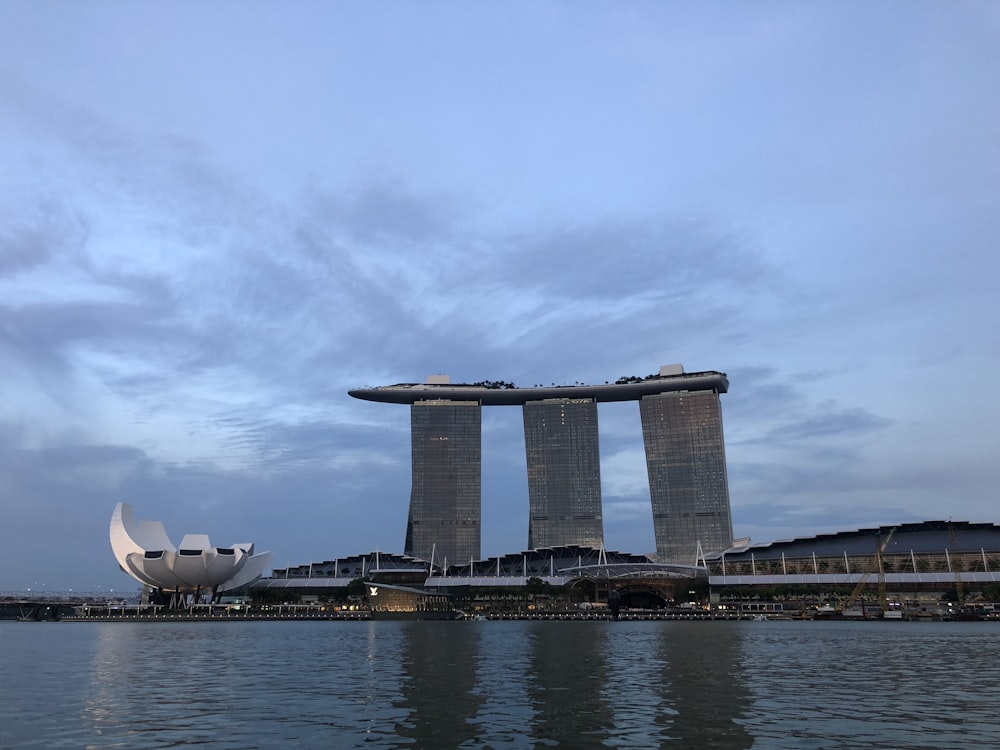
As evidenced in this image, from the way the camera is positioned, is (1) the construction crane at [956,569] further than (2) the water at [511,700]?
Yes

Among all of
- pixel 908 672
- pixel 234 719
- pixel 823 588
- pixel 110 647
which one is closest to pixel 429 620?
pixel 823 588

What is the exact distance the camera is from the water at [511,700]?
2639 centimetres

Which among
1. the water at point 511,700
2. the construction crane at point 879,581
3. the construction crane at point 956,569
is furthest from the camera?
the construction crane at point 879,581

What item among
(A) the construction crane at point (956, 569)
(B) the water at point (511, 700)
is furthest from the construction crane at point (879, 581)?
(B) the water at point (511, 700)

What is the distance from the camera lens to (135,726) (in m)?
29.4

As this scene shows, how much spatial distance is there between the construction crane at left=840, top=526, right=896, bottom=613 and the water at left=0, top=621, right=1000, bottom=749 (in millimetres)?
131429

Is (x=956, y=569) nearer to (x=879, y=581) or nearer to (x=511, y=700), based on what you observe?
(x=879, y=581)

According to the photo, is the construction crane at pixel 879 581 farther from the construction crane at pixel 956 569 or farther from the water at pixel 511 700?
the water at pixel 511 700

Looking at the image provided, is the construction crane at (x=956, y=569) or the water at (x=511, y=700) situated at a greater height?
the construction crane at (x=956, y=569)

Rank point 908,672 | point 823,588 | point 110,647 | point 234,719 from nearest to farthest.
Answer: point 234,719
point 908,672
point 110,647
point 823,588

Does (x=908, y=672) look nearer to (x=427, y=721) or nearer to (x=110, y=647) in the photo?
(x=427, y=721)

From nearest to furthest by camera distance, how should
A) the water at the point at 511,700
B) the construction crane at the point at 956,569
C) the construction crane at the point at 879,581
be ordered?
the water at the point at 511,700, the construction crane at the point at 956,569, the construction crane at the point at 879,581

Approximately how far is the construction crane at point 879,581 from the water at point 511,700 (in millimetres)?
131429

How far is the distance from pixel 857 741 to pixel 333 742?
1637 cm
